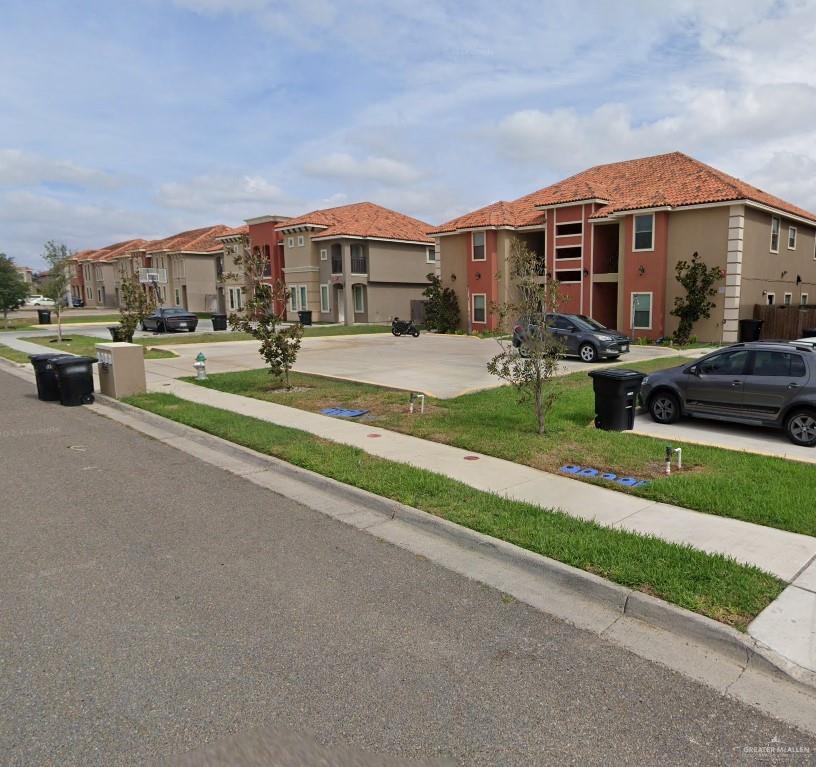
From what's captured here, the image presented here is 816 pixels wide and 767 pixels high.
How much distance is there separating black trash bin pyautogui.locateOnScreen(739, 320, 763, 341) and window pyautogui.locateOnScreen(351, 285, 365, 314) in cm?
2488

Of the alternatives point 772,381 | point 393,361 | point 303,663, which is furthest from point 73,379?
point 772,381

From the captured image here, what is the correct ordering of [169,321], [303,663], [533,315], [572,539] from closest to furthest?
1. [303,663]
2. [572,539]
3. [533,315]
4. [169,321]

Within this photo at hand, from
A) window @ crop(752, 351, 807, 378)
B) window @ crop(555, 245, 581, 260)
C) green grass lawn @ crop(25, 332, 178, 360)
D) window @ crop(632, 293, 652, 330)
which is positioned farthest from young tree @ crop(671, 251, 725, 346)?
green grass lawn @ crop(25, 332, 178, 360)

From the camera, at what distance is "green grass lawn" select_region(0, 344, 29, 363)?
2388cm

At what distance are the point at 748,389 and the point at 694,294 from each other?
1712 centimetres

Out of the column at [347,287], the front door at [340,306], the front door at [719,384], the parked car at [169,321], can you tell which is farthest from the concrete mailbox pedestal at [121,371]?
the front door at [340,306]

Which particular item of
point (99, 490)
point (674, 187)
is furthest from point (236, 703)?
point (674, 187)

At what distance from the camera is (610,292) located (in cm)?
3108

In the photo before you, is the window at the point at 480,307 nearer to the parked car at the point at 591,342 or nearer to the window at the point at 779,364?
the parked car at the point at 591,342

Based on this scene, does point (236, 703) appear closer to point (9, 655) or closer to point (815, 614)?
point (9, 655)

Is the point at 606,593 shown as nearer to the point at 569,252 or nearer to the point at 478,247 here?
the point at 569,252

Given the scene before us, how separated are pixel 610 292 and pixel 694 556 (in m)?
27.7

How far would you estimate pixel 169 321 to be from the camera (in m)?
36.9

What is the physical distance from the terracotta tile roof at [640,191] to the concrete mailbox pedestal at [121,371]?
21539 mm
